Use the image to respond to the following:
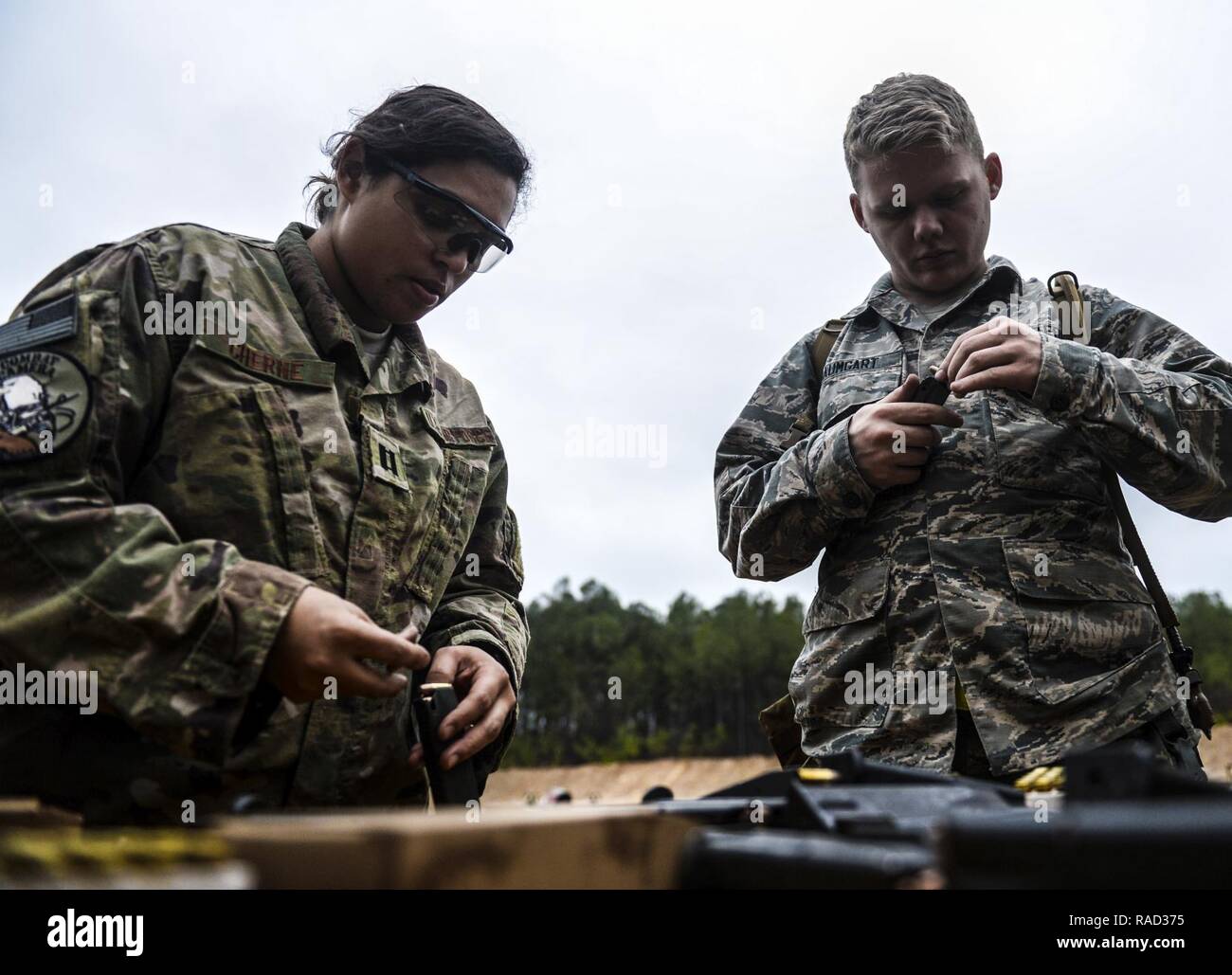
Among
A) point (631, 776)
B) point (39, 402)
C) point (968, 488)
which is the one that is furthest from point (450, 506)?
Result: point (631, 776)

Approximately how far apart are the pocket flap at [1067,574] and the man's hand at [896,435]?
0.31 meters

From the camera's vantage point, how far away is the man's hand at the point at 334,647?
175 centimetres

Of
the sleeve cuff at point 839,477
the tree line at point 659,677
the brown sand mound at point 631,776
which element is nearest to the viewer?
the sleeve cuff at point 839,477

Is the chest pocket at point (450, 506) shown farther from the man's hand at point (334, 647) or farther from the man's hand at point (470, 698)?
the man's hand at point (334, 647)

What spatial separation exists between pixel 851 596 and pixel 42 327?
6.58ft

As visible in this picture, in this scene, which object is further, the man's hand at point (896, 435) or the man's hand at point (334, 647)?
the man's hand at point (896, 435)

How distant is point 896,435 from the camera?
2.72 meters

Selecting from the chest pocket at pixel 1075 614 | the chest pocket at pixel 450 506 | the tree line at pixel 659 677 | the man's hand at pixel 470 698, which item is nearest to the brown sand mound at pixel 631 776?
the tree line at pixel 659 677

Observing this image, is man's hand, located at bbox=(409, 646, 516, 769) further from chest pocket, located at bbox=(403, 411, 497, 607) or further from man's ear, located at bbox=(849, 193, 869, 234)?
man's ear, located at bbox=(849, 193, 869, 234)

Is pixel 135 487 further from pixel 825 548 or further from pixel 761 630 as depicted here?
pixel 761 630

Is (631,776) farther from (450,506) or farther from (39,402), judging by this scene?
(39,402)

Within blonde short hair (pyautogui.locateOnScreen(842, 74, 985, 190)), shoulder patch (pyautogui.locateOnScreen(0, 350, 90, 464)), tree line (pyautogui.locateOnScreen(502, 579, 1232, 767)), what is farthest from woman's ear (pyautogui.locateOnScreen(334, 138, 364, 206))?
tree line (pyautogui.locateOnScreen(502, 579, 1232, 767))

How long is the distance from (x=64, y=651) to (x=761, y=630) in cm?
Answer: 3765

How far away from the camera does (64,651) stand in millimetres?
1839
